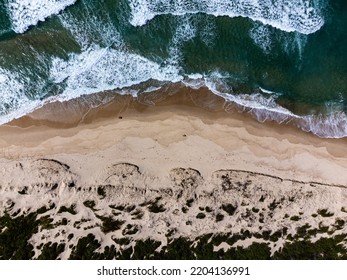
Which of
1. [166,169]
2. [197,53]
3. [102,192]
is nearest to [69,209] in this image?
[102,192]

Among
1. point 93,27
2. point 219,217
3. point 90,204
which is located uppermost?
point 93,27

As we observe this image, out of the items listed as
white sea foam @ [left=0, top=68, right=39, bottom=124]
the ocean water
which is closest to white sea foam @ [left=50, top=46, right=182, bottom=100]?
the ocean water

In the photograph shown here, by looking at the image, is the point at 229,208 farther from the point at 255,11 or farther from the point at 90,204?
the point at 255,11

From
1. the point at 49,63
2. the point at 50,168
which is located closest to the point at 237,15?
the point at 49,63

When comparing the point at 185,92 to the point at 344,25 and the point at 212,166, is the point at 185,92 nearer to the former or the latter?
the point at 212,166

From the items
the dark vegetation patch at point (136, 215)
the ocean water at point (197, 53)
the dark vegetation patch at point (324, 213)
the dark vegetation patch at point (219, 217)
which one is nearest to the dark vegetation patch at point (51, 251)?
the dark vegetation patch at point (136, 215)
